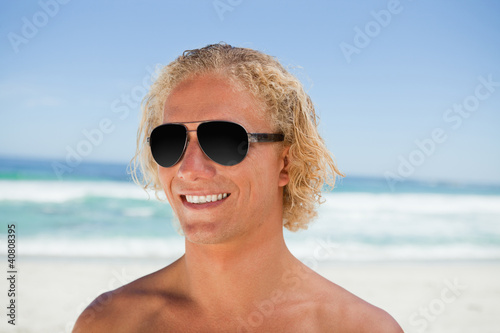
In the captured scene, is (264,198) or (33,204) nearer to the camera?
(264,198)

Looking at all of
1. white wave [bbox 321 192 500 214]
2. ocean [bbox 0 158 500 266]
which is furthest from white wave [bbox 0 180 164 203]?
white wave [bbox 321 192 500 214]

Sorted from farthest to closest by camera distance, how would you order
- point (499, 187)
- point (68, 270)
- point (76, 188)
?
1. point (499, 187)
2. point (76, 188)
3. point (68, 270)

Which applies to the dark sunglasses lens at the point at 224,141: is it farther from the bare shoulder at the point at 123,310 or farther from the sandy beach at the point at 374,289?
the sandy beach at the point at 374,289

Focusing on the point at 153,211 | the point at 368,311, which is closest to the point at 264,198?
the point at 368,311

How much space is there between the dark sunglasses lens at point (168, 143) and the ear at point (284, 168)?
66cm

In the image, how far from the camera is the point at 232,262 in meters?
2.66

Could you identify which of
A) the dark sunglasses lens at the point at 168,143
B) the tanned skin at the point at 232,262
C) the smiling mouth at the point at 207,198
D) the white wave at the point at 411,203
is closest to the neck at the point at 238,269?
the tanned skin at the point at 232,262

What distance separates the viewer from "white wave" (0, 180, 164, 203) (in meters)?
22.4

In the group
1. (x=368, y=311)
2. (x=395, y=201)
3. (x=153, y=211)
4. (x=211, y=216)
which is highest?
(x=211, y=216)

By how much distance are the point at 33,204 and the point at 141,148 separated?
63.8 ft

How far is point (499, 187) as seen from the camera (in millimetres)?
39594

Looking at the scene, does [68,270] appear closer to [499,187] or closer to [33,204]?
[33,204]

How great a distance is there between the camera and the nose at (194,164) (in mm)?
2547

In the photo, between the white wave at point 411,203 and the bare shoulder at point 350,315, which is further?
the white wave at point 411,203
